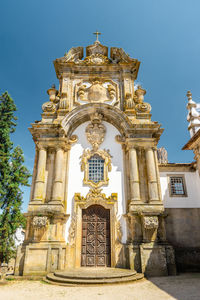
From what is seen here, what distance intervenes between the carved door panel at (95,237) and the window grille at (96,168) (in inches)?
64.4

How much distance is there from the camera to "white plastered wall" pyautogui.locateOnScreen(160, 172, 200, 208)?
13.5 m

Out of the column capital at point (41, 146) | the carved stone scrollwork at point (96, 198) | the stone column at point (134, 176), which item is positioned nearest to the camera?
the stone column at point (134, 176)

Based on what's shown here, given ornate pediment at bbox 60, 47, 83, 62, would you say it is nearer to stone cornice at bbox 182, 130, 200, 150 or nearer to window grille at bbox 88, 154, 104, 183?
window grille at bbox 88, 154, 104, 183

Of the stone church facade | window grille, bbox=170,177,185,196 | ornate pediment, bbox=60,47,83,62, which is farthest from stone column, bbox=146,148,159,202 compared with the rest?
ornate pediment, bbox=60,47,83,62

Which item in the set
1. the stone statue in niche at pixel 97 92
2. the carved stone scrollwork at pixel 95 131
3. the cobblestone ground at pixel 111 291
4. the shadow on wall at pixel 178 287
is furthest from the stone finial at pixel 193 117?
the cobblestone ground at pixel 111 291

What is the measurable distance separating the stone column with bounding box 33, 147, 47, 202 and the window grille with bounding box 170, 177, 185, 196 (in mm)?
8505

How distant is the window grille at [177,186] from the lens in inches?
555

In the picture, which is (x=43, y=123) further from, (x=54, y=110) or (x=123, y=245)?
(x=123, y=245)

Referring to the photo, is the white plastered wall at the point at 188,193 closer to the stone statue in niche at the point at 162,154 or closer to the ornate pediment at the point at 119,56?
the ornate pediment at the point at 119,56

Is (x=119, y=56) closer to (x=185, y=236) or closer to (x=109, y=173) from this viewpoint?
(x=109, y=173)

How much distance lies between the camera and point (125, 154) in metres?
12.9

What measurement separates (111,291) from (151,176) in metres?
6.27

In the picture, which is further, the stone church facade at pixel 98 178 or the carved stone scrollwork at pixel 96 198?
the carved stone scrollwork at pixel 96 198

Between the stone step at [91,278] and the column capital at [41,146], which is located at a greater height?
the column capital at [41,146]
